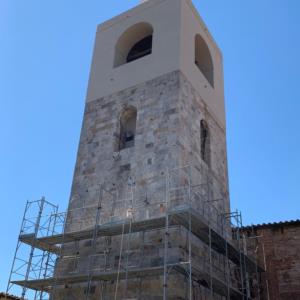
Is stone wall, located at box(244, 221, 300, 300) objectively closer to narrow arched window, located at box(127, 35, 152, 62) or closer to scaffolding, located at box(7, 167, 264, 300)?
scaffolding, located at box(7, 167, 264, 300)

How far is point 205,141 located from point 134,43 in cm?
439

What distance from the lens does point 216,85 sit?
15.5 metres

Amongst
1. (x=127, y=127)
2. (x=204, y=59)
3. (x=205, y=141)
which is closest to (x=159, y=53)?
(x=127, y=127)

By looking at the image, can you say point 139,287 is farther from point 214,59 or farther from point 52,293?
point 214,59

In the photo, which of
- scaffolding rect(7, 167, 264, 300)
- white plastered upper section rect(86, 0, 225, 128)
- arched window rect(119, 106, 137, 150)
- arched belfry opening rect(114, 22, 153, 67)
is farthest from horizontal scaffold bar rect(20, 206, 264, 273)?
arched belfry opening rect(114, 22, 153, 67)

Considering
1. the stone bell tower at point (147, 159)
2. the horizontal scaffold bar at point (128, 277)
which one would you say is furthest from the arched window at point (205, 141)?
the horizontal scaffold bar at point (128, 277)

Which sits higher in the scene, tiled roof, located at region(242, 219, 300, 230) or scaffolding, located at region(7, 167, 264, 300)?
tiled roof, located at region(242, 219, 300, 230)

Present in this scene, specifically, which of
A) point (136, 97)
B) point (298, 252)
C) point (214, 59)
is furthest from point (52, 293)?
point (214, 59)

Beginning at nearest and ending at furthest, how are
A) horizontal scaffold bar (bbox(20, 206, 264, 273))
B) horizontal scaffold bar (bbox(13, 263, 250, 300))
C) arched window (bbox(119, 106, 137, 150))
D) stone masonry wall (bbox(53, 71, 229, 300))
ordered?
horizontal scaffold bar (bbox(13, 263, 250, 300)) < horizontal scaffold bar (bbox(20, 206, 264, 273)) < stone masonry wall (bbox(53, 71, 229, 300)) < arched window (bbox(119, 106, 137, 150))

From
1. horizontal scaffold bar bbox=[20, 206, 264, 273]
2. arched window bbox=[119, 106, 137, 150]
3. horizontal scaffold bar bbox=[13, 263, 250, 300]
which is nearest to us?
horizontal scaffold bar bbox=[13, 263, 250, 300]

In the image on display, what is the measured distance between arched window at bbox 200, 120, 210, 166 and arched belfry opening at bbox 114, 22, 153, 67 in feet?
10.4

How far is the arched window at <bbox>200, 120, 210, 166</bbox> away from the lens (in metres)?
13.0

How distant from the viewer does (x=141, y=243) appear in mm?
10078

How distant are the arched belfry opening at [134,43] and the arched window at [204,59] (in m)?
1.70
